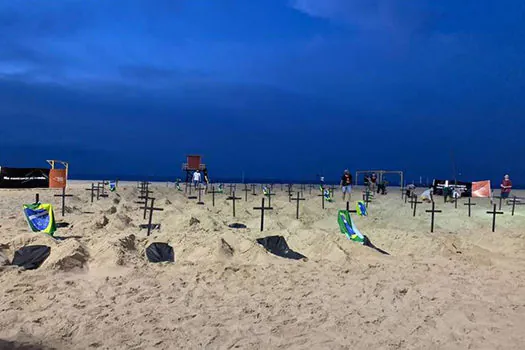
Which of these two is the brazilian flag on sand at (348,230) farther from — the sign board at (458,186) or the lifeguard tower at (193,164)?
the lifeguard tower at (193,164)

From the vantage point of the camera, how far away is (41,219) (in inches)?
420

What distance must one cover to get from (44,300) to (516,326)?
608cm

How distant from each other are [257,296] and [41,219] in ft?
23.7

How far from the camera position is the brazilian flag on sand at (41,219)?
10.3m

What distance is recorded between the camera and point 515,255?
992 centimetres

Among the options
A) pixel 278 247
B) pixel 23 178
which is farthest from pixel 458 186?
pixel 23 178

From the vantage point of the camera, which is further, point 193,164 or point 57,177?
point 193,164

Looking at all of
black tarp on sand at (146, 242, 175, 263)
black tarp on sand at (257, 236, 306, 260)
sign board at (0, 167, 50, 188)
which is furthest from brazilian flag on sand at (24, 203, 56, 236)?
sign board at (0, 167, 50, 188)

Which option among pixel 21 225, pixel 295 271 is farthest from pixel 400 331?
pixel 21 225

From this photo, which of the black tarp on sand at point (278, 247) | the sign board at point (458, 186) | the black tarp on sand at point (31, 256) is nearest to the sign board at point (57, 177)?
the black tarp on sand at point (31, 256)

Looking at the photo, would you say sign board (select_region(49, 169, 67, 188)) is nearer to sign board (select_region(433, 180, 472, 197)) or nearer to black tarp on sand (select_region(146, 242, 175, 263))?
black tarp on sand (select_region(146, 242, 175, 263))

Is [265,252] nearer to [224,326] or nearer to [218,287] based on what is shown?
[218,287]

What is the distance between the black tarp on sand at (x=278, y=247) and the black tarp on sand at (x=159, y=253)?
2015 millimetres

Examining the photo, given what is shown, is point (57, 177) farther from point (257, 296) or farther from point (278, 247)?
point (257, 296)
